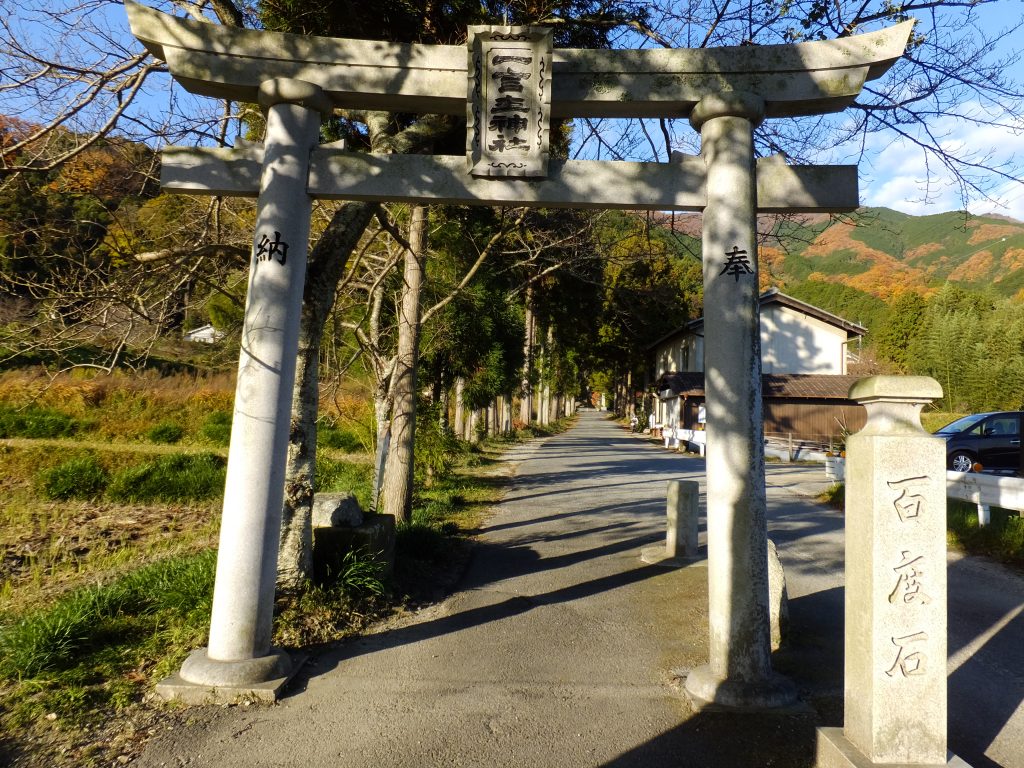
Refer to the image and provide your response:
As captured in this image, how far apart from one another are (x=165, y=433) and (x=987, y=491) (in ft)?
64.2

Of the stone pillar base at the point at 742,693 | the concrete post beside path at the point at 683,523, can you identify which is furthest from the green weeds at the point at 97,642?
the concrete post beside path at the point at 683,523

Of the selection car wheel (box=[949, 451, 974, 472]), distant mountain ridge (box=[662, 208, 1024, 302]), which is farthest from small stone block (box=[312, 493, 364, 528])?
distant mountain ridge (box=[662, 208, 1024, 302])

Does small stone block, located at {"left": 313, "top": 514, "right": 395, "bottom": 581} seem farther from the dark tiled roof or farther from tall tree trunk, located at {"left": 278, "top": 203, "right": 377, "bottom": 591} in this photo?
the dark tiled roof

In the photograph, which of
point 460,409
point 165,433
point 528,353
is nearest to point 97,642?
point 165,433

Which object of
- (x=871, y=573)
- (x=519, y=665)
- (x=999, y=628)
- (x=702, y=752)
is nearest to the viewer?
(x=871, y=573)

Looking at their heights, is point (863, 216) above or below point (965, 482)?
above

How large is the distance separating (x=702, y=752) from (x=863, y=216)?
236 inches

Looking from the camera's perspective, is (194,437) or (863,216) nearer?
(863,216)

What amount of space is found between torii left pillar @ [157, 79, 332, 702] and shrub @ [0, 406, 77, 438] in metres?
16.2

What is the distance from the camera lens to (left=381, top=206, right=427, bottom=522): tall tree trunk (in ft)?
29.7

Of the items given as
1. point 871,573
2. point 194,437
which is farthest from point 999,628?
point 194,437

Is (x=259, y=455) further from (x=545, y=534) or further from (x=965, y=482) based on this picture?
(x=965, y=482)

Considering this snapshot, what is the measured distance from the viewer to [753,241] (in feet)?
14.4

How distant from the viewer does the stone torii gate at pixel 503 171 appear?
13.8ft
